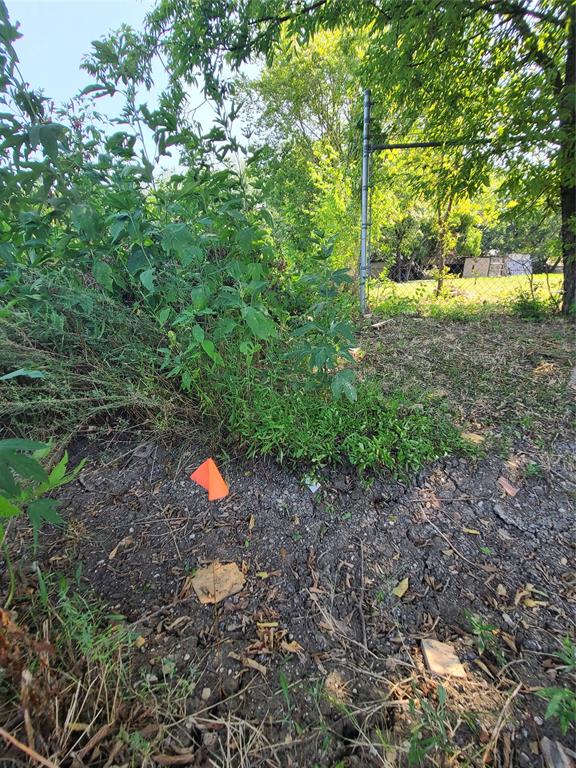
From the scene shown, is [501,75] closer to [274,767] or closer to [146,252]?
[146,252]

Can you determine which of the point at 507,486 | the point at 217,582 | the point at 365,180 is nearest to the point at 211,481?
the point at 217,582

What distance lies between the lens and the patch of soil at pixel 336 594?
762mm

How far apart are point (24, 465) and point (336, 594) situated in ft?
3.14

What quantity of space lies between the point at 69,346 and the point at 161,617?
4.06ft

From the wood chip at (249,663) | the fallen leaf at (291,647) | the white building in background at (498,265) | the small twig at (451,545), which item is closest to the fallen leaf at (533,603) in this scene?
the small twig at (451,545)

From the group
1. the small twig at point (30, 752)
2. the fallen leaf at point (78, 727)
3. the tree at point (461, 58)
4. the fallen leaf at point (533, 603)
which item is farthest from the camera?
the tree at point (461, 58)

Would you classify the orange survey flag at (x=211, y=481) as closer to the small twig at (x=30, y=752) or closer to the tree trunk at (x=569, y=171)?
the small twig at (x=30, y=752)

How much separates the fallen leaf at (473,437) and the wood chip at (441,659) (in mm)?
990

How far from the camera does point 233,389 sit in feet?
5.00

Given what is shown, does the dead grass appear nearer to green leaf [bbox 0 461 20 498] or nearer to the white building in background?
the white building in background

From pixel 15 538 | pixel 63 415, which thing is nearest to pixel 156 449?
pixel 63 415

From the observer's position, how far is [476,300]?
15.5 ft

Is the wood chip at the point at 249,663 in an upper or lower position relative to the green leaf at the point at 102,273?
lower

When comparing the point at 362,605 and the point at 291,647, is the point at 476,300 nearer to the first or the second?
the point at 362,605
